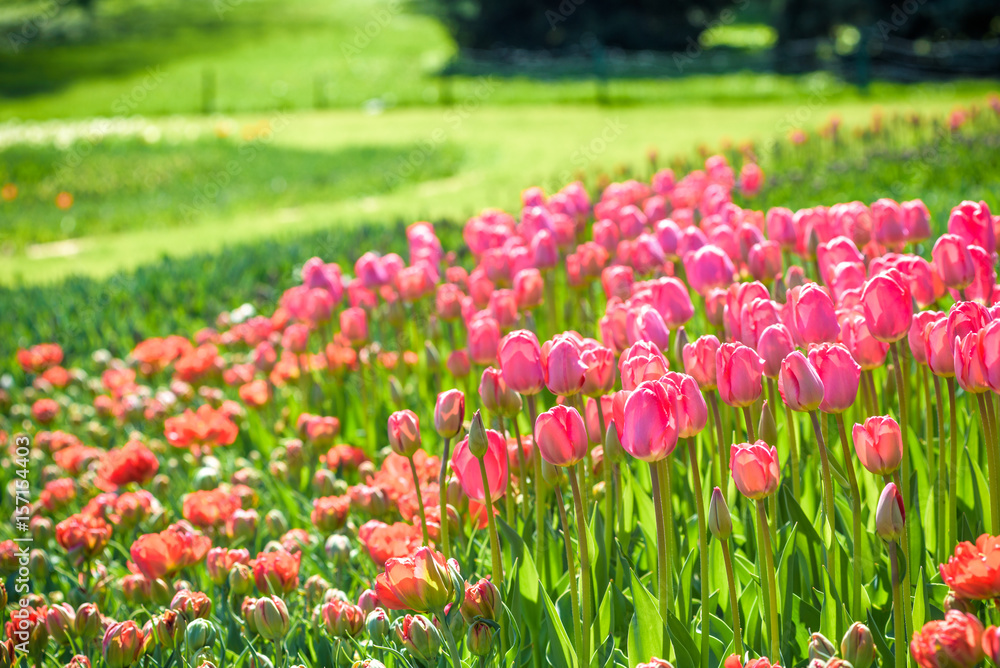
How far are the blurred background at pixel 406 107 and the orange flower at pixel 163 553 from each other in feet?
14.2

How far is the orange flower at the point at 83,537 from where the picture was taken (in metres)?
2.36

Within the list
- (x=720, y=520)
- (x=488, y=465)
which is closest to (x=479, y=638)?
(x=488, y=465)

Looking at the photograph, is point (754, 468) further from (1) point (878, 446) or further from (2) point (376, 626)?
(2) point (376, 626)

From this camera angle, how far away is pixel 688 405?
1.61 metres

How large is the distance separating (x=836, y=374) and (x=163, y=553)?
1.55 m

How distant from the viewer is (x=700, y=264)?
266cm

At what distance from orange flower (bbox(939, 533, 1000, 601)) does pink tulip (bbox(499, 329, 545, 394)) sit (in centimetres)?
83

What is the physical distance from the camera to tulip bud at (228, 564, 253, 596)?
2.04 meters

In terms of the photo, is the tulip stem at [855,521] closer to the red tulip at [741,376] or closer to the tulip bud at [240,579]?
the red tulip at [741,376]

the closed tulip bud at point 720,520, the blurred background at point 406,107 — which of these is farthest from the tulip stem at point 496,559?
the blurred background at point 406,107

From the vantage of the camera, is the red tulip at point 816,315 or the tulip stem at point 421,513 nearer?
the red tulip at point 816,315

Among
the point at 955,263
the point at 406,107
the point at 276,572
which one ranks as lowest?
the point at 276,572

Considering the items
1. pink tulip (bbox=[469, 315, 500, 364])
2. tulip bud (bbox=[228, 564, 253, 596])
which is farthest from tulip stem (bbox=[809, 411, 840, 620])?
tulip bud (bbox=[228, 564, 253, 596])

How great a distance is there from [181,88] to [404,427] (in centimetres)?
2760
